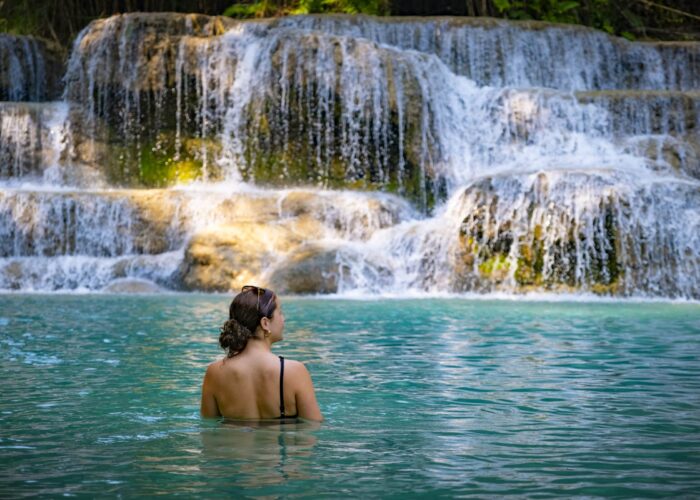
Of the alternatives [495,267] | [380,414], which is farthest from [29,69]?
[380,414]

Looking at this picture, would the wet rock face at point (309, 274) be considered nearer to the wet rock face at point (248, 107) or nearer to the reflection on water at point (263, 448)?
the wet rock face at point (248, 107)

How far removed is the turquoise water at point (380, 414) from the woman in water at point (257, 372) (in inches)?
4.1

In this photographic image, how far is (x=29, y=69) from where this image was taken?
2444 cm

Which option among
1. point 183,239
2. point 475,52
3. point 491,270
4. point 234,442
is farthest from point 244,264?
point 234,442

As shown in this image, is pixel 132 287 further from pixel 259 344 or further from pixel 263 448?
pixel 263 448

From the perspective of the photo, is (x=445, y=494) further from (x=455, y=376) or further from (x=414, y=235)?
(x=414, y=235)

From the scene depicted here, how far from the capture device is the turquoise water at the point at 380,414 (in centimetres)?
397

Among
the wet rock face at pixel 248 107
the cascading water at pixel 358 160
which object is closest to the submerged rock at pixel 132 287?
the cascading water at pixel 358 160

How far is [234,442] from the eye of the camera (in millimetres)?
4539

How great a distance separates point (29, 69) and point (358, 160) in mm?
8565

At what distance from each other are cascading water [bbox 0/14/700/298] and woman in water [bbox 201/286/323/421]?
10.7 m

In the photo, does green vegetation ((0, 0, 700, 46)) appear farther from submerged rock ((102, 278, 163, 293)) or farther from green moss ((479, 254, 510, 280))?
green moss ((479, 254, 510, 280))

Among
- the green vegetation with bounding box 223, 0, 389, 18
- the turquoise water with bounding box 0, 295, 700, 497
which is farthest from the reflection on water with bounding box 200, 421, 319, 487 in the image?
the green vegetation with bounding box 223, 0, 389, 18

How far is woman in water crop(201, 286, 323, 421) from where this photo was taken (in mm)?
4602
